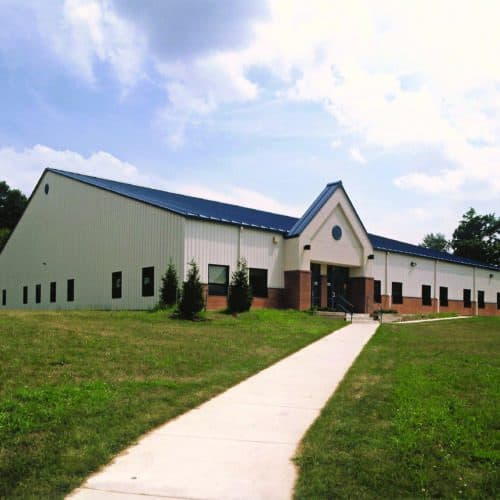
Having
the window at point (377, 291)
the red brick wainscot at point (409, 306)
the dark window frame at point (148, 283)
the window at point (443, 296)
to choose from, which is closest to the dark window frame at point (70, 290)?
the dark window frame at point (148, 283)

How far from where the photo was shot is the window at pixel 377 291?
120 ft

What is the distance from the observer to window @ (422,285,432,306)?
40.5 m

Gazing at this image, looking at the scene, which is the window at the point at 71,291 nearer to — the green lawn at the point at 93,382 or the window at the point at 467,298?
the green lawn at the point at 93,382

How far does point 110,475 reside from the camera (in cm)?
553

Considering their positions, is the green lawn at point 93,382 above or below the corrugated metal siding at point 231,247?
below

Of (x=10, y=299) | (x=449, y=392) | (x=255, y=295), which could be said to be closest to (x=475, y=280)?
(x=255, y=295)

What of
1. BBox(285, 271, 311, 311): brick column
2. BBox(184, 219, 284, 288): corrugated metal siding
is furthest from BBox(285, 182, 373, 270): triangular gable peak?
BBox(184, 219, 284, 288): corrugated metal siding

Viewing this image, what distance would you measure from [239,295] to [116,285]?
26.8 ft

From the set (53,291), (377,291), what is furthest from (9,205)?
(377,291)

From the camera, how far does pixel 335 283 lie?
34.3 meters

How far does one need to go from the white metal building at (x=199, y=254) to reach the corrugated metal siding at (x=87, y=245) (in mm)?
65

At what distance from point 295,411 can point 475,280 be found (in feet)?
137

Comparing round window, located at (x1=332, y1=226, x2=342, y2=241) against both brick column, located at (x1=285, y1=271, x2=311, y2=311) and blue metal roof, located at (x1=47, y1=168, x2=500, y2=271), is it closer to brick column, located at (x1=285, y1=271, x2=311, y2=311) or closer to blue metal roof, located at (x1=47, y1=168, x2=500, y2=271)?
blue metal roof, located at (x1=47, y1=168, x2=500, y2=271)

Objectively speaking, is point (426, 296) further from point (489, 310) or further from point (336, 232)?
point (336, 232)
